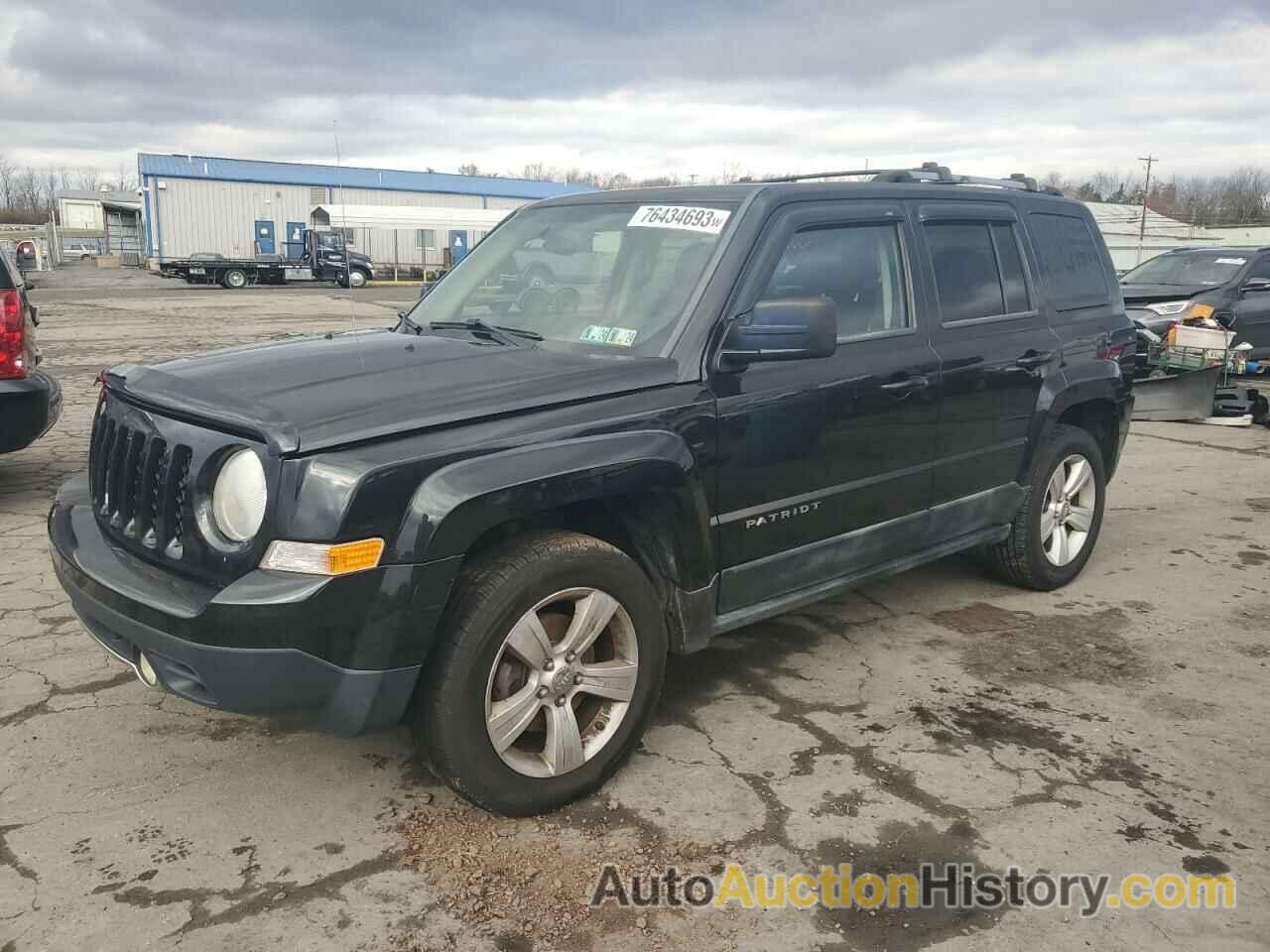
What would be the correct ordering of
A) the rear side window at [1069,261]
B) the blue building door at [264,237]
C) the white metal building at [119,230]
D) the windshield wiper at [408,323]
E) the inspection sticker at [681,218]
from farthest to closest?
the white metal building at [119,230] → the blue building door at [264,237] → the rear side window at [1069,261] → the windshield wiper at [408,323] → the inspection sticker at [681,218]

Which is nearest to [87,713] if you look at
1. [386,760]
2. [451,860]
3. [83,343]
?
[386,760]

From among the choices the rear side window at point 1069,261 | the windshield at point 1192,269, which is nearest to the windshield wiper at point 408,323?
the rear side window at point 1069,261

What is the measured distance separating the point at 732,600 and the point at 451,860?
1257 mm

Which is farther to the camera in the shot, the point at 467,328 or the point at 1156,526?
the point at 1156,526

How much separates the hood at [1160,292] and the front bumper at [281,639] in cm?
1229

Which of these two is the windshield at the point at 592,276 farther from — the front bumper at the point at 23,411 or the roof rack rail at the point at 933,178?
the front bumper at the point at 23,411

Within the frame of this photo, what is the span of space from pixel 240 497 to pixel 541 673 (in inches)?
38.4

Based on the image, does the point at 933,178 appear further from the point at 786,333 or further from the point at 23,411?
the point at 23,411

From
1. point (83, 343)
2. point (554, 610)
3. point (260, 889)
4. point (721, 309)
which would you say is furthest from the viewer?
point (83, 343)

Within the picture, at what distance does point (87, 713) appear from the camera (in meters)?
3.64

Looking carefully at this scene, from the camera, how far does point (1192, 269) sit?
13.5m

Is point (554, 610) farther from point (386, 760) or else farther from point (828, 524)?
point (828, 524)

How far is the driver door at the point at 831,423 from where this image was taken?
135 inches

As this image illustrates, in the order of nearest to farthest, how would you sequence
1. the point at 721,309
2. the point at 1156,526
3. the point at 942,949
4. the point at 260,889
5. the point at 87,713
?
→ the point at 942,949, the point at 260,889, the point at 721,309, the point at 87,713, the point at 1156,526
